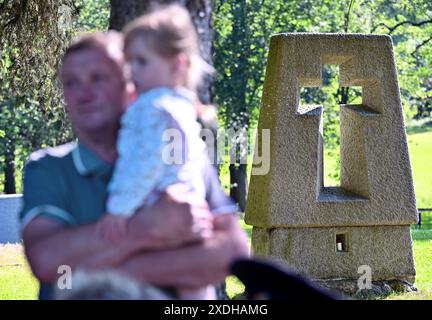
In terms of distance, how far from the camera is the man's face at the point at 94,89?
3225 mm

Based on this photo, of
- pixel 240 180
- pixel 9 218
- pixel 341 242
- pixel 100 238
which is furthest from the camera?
pixel 240 180

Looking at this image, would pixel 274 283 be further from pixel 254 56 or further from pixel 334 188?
pixel 254 56

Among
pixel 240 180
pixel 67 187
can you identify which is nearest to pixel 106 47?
pixel 67 187

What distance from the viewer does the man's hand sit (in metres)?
3.08

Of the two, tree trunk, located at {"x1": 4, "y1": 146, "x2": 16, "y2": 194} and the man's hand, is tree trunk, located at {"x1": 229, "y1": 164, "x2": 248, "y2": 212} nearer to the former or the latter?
tree trunk, located at {"x1": 4, "y1": 146, "x2": 16, "y2": 194}

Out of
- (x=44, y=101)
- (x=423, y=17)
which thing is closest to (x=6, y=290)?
(x=44, y=101)

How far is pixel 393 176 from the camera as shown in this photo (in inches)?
407

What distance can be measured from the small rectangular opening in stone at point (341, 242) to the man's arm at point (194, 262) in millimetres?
7278

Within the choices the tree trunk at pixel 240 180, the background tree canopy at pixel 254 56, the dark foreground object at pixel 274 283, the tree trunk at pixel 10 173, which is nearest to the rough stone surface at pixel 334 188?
the dark foreground object at pixel 274 283

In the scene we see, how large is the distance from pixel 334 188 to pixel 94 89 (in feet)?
24.9

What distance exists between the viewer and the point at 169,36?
10.6 ft

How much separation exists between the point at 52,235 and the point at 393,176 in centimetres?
754

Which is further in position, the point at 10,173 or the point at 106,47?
the point at 10,173

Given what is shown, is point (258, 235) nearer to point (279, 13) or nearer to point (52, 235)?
point (52, 235)
